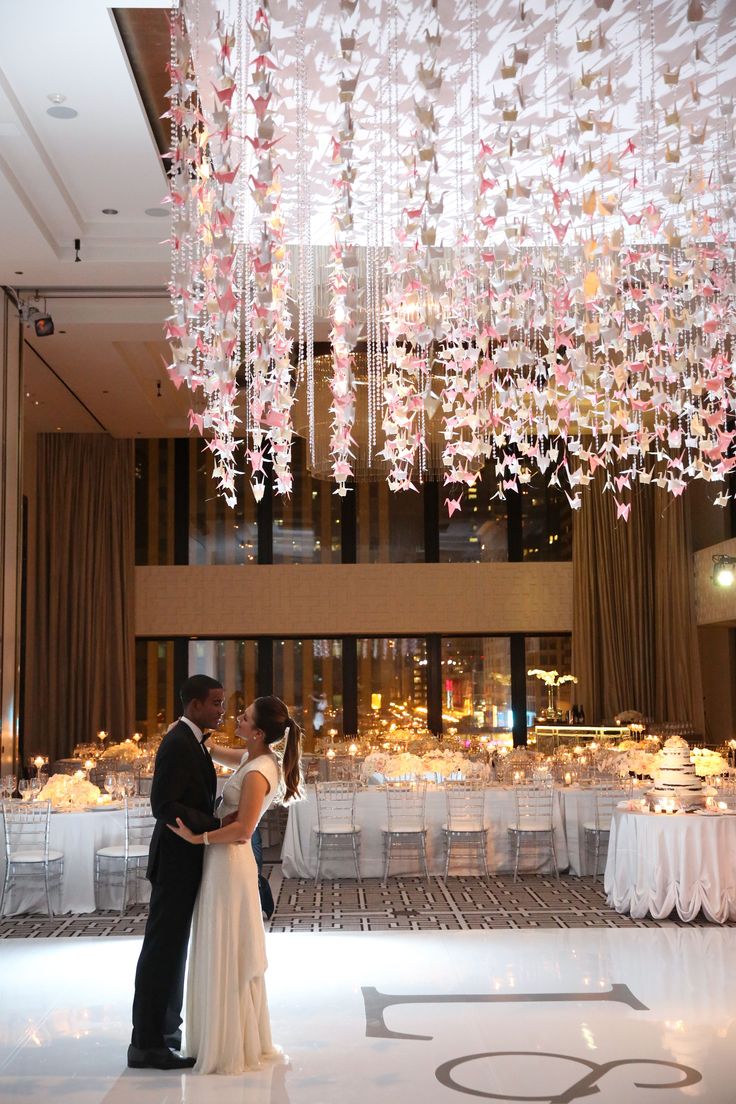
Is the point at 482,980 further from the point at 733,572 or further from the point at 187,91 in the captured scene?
the point at 733,572

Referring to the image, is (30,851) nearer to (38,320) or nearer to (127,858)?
(127,858)

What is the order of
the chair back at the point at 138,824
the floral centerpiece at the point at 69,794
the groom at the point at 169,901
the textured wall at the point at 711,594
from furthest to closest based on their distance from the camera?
the textured wall at the point at 711,594 → the floral centerpiece at the point at 69,794 → the chair back at the point at 138,824 → the groom at the point at 169,901

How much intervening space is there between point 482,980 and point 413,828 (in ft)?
10.7

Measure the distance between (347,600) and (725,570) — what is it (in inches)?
228

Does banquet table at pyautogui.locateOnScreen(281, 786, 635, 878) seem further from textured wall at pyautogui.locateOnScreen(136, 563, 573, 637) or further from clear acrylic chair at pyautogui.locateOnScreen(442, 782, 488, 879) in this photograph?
textured wall at pyautogui.locateOnScreen(136, 563, 573, 637)

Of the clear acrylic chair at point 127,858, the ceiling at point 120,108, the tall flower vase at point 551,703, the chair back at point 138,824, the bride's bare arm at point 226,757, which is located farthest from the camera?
the tall flower vase at point 551,703

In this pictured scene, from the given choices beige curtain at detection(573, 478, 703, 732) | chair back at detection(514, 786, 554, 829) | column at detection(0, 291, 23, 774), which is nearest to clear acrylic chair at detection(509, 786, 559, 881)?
chair back at detection(514, 786, 554, 829)

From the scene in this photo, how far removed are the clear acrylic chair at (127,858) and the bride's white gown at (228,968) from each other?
3.53 meters

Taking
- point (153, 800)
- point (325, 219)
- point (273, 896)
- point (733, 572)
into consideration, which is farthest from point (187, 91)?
point (733, 572)

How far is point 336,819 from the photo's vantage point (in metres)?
A: 9.48

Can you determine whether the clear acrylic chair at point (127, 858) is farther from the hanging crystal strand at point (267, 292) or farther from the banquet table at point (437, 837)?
the hanging crystal strand at point (267, 292)

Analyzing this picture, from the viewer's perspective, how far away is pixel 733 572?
15062 mm

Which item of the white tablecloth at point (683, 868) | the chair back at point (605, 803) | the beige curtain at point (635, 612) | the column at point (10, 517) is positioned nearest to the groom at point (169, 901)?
the white tablecloth at point (683, 868)

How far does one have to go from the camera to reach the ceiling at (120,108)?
6.14 meters
